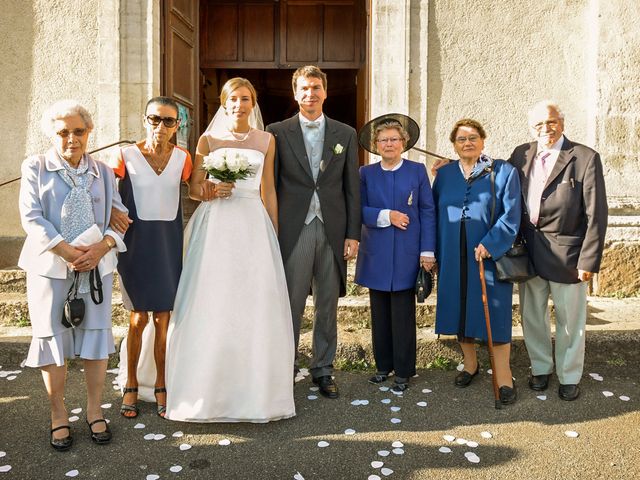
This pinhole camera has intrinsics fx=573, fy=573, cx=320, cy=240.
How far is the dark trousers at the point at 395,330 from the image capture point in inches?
153

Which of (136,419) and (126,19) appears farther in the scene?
(126,19)

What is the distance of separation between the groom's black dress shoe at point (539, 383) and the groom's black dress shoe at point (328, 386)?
1.36 meters

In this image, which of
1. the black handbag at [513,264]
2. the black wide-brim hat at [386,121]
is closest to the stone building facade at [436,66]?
the black wide-brim hat at [386,121]

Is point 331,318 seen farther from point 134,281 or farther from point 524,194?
point 524,194

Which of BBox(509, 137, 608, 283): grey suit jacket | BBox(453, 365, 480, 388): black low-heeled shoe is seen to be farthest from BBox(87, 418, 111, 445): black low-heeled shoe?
BBox(509, 137, 608, 283): grey suit jacket

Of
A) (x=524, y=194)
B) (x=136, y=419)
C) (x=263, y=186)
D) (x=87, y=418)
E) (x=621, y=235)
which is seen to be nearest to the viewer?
(x=87, y=418)

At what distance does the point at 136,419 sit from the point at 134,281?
83 centimetres

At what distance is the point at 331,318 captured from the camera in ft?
12.8

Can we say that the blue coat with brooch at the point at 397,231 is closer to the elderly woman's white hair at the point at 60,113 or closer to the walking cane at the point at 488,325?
the walking cane at the point at 488,325

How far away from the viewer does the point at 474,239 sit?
3805mm

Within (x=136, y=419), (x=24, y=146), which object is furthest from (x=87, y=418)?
(x=24, y=146)

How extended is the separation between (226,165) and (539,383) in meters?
2.57

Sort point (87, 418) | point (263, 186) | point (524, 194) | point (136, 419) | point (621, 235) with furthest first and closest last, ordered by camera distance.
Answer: point (621, 235)
point (524, 194)
point (263, 186)
point (136, 419)
point (87, 418)

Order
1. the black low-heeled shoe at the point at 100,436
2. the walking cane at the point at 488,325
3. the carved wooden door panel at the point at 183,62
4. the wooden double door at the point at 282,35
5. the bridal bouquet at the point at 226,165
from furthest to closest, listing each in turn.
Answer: the wooden double door at the point at 282,35, the carved wooden door panel at the point at 183,62, the walking cane at the point at 488,325, the bridal bouquet at the point at 226,165, the black low-heeled shoe at the point at 100,436
